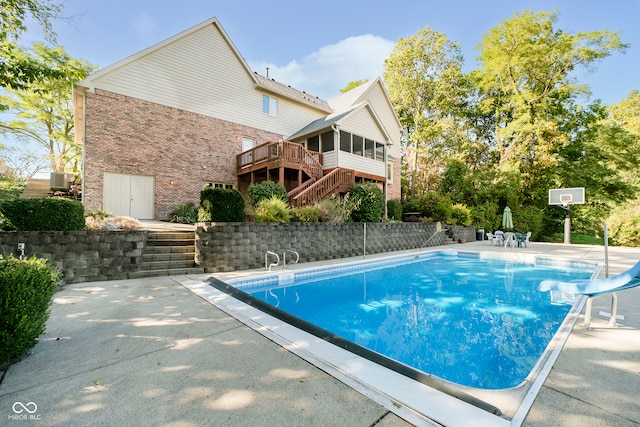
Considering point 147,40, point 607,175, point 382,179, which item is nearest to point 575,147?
point 607,175

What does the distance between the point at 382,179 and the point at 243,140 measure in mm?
8474

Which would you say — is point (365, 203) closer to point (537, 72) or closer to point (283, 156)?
point (283, 156)

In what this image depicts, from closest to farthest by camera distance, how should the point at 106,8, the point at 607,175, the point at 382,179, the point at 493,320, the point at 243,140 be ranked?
1. the point at 493,320
2. the point at 106,8
3. the point at 243,140
4. the point at 382,179
5. the point at 607,175

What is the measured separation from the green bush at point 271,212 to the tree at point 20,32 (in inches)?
216

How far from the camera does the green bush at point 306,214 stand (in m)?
9.39

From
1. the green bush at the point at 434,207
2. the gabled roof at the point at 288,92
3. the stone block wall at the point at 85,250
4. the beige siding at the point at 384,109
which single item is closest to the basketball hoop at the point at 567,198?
the green bush at the point at 434,207

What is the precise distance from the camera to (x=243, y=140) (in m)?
14.9

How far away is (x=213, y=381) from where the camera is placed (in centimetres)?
219

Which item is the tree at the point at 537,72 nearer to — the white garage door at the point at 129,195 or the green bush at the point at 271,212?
the green bush at the point at 271,212

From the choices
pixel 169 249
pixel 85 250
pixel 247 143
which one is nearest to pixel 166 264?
pixel 169 249

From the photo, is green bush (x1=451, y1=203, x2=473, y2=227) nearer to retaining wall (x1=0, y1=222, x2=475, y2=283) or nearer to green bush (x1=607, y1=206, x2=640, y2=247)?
retaining wall (x1=0, y1=222, x2=475, y2=283)

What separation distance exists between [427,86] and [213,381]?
25.1 meters

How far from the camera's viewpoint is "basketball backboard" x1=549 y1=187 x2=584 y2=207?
15.5 m

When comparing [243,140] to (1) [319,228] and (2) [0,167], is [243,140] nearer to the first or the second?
(1) [319,228]
